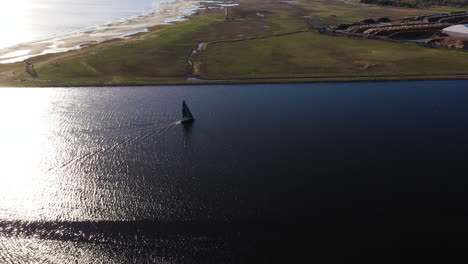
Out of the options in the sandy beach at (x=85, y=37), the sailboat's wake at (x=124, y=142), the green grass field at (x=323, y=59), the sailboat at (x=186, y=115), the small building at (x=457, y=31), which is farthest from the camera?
the small building at (x=457, y=31)

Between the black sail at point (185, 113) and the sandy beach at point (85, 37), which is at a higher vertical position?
the black sail at point (185, 113)

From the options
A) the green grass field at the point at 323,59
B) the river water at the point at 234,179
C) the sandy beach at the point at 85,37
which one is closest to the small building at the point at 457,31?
the green grass field at the point at 323,59

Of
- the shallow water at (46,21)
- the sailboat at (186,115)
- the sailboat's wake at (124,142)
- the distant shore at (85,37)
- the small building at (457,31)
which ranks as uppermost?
the small building at (457,31)

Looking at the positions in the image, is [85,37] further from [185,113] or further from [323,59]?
[323,59]

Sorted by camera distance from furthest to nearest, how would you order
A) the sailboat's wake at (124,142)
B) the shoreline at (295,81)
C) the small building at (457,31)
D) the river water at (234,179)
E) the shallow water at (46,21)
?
the shallow water at (46,21), the small building at (457,31), the shoreline at (295,81), the sailboat's wake at (124,142), the river water at (234,179)

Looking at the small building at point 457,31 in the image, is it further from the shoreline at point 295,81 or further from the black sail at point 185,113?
the black sail at point 185,113

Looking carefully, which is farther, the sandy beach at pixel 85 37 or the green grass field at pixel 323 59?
the sandy beach at pixel 85 37
